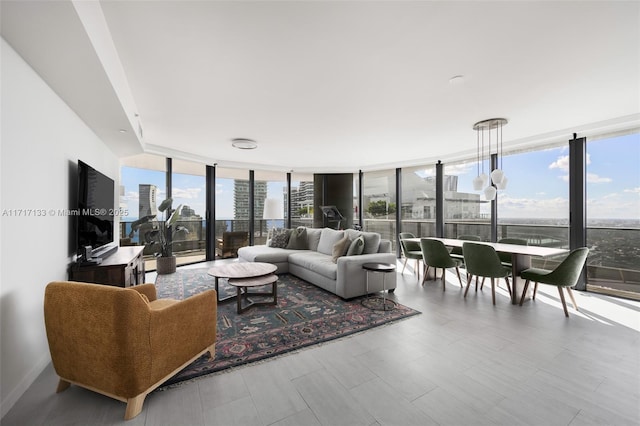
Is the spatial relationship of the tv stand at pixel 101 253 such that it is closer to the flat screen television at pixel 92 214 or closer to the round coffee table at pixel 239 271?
the flat screen television at pixel 92 214

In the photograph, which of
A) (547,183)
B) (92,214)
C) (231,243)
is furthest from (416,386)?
(231,243)

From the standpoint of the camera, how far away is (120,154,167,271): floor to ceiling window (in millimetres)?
5430

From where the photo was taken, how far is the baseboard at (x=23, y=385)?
1.68 m

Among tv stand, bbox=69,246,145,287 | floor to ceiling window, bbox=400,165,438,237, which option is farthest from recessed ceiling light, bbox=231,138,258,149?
floor to ceiling window, bbox=400,165,438,237

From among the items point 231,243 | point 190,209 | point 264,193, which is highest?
point 264,193

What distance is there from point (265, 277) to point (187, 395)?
1853mm

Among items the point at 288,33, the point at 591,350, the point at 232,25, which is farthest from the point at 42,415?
the point at 591,350

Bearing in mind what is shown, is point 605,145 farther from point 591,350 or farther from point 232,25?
point 232,25

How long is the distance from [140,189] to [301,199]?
13.3ft

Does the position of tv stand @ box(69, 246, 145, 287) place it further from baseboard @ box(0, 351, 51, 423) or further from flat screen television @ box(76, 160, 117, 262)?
baseboard @ box(0, 351, 51, 423)

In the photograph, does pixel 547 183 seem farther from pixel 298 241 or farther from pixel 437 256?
pixel 298 241

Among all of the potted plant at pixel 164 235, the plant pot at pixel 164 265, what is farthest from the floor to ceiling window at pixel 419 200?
the plant pot at pixel 164 265

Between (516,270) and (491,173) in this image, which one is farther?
(491,173)

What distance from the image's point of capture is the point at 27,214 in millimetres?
1959
